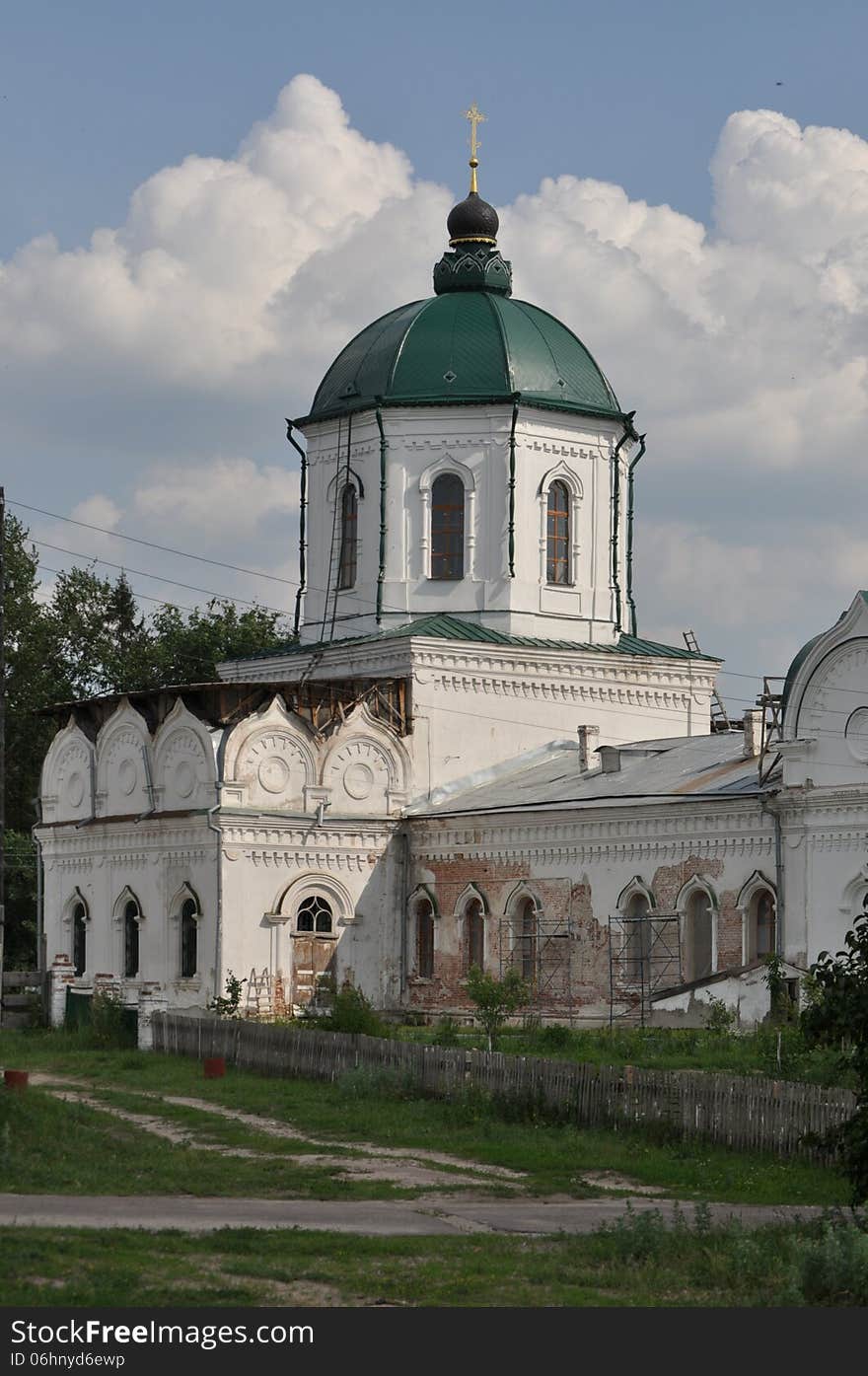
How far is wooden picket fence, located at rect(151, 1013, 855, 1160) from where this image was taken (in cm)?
1875

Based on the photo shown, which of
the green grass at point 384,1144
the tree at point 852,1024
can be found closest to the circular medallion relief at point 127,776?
the green grass at point 384,1144

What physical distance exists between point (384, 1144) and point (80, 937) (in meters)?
20.4

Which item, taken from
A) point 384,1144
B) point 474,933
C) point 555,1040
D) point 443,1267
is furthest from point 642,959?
point 443,1267

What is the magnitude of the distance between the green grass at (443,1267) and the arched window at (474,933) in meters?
21.2

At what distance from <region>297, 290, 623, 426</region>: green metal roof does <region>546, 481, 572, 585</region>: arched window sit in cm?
157

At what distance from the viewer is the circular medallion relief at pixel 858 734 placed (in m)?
30.4

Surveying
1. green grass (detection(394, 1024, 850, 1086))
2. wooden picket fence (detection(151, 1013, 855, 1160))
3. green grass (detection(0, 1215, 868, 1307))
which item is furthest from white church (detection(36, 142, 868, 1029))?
green grass (detection(0, 1215, 868, 1307))

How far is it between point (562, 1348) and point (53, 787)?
31.4 meters

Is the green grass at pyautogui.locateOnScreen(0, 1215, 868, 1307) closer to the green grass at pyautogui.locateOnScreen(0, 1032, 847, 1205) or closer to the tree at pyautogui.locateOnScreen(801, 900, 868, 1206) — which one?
the tree at pyautogui.locateOnScreen(801, 900, 868, 1206)

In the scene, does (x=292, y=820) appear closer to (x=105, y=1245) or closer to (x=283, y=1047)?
(x=283, y=1047)

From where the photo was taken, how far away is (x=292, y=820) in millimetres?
36125

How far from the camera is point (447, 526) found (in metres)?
39.5

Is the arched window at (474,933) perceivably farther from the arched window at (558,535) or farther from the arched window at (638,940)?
the arched window at (558,535)

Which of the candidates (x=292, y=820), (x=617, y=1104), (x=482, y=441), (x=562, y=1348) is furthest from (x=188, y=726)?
(x=562, y=1348)
